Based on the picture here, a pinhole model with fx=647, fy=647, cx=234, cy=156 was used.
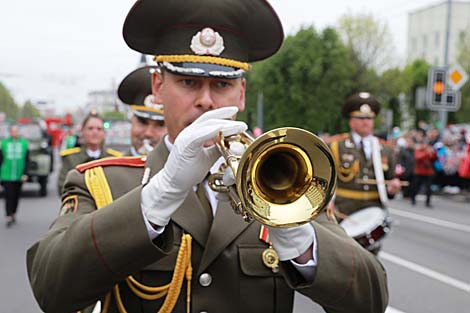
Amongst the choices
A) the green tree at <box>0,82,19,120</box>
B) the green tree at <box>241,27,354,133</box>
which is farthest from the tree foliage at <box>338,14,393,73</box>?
the green tree at <box>0,82,19,120</box>

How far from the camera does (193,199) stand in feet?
6.60

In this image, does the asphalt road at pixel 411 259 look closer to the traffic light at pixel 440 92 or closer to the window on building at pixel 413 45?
the traffic light at pixel 440 92

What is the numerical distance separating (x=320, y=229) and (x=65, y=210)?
80cm

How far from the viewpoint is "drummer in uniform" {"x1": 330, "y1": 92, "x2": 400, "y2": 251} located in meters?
6.32

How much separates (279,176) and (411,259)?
704 cm

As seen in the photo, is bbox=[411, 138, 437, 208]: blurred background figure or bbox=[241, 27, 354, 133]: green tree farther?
bbox=[241, 27, 354, 133]: green tree

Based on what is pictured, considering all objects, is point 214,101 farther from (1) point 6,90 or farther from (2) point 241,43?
(1) point 6,90

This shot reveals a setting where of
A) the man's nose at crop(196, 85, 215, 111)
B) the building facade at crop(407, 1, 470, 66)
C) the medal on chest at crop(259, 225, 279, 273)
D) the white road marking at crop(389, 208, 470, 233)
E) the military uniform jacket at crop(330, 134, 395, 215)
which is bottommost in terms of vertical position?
the white road marking at crop(389, 208, 470, 233)

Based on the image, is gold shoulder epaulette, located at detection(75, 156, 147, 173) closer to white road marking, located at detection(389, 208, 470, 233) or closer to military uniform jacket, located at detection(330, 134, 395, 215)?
military uniform jacket, located at detection(330, 134, 395, 215)

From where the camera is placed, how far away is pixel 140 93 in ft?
15.4

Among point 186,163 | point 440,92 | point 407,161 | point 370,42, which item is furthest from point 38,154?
point 370,42

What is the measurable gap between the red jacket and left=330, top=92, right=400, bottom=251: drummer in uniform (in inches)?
322

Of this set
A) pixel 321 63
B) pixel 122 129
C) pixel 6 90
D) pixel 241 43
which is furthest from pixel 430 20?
pixel 241 43

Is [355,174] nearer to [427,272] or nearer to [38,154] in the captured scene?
[427,272]
